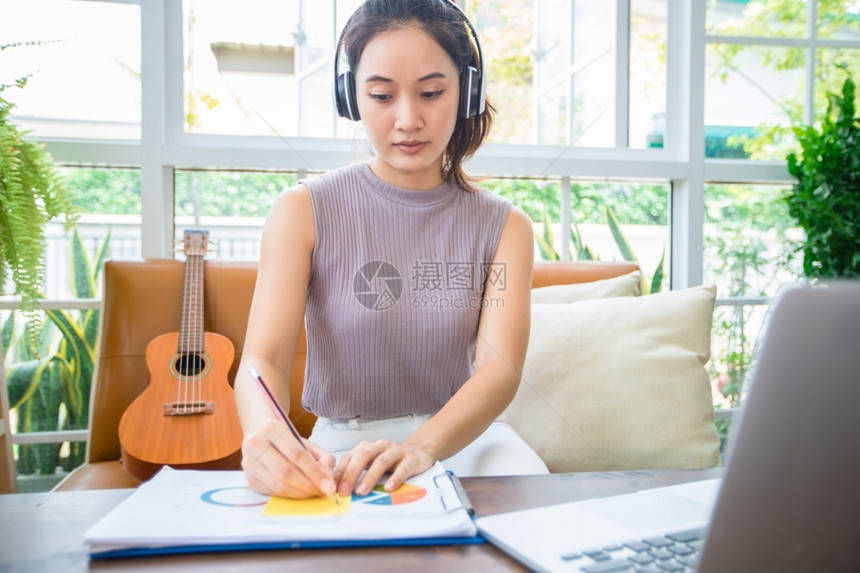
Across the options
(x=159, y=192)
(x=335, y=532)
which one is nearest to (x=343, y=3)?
(x=335, y=532)

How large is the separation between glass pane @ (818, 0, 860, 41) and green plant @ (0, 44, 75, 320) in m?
2.18

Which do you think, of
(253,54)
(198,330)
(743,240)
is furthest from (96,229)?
(743,240)

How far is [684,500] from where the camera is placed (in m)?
0.58

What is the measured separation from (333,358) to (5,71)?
1102 millimetres

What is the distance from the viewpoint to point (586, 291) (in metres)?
1.48

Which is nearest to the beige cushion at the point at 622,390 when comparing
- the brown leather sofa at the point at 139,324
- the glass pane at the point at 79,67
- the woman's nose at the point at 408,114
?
Answer: the brown leather sofa at the point at 139,324

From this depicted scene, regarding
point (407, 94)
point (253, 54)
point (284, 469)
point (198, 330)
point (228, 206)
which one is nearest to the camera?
point (284, 469)

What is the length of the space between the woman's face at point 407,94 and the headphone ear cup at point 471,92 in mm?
12

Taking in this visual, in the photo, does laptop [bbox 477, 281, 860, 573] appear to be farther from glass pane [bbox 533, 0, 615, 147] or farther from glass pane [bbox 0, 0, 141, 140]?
glass pane [bbox 0, 0, 141, 140]

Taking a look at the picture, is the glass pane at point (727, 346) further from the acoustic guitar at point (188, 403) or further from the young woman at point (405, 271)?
the acoustic guitar at point (188, 403)

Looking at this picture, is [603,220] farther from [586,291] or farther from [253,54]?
[253,54]

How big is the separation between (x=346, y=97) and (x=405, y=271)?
0.27 metres

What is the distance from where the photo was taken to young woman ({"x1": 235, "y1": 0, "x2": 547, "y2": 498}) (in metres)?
0.86

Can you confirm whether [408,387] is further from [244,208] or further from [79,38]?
[79,38]
